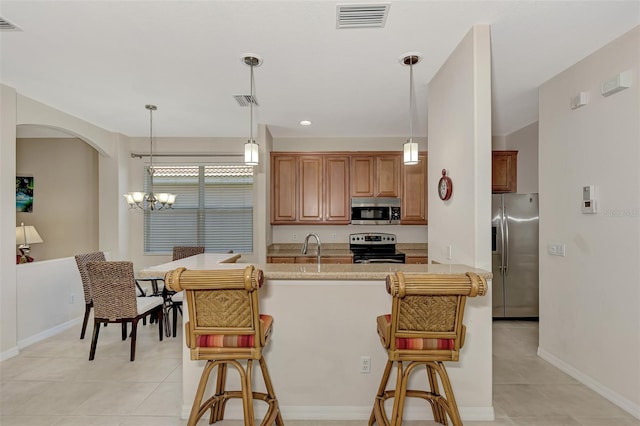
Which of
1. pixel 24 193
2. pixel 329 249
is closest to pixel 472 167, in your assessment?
pixel 329 249

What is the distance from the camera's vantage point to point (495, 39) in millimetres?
2510

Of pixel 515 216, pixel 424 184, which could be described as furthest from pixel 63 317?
pixel 515 216

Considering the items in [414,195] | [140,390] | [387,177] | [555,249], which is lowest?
[140,390]

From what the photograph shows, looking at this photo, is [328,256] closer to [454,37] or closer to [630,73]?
[454,37]

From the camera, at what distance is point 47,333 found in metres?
4.03

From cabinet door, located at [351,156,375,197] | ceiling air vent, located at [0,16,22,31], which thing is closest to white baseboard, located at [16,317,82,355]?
ceiling air vent, located at [0,16,22,31]

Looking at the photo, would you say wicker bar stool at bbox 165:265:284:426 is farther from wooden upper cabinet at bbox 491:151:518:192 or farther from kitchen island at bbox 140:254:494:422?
wooden upper cabinet at bbox 491:151:518:192

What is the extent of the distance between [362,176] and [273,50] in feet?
9.52

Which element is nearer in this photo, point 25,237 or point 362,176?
point 25,237

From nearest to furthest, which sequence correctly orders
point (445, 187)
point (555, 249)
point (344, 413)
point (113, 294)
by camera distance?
1. point (344, 413)
2. point (445, 187)
3. point (555, 249)
4. point (113, 294)

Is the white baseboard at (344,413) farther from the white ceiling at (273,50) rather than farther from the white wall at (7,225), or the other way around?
the white ceiling at (273,50)

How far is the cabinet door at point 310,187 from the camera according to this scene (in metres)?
5.28

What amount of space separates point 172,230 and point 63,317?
188 centimetres

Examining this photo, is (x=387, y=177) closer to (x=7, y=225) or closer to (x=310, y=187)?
(x=310, y=187)
